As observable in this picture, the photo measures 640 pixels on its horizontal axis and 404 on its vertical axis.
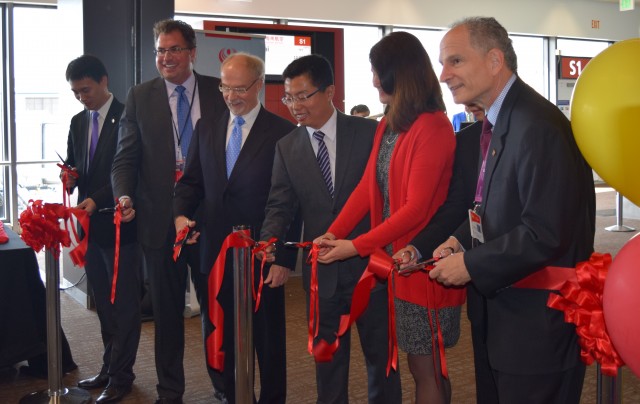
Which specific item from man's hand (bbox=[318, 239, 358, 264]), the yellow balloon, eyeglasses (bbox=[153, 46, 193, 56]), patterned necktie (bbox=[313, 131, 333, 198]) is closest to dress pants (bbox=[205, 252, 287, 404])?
patterned necktie (bbox=[313, 131, 333, 198])

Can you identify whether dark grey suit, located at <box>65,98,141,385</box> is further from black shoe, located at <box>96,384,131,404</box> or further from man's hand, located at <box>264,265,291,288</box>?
man's hand, located at <box>264,265,291,288</box>

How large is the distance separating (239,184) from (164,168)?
1.57ft

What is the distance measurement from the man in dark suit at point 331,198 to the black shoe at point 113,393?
130cm

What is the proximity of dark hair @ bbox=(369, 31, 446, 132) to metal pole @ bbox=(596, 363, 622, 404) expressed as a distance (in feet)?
3.31

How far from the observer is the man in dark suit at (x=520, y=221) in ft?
5.82

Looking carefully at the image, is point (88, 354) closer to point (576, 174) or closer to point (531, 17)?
point (576, 174)

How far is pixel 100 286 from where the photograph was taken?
377 cm

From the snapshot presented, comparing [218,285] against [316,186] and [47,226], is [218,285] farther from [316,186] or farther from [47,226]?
[47,226]

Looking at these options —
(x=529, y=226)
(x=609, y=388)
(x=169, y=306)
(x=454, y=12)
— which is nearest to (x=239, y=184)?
(x=169, y=306)

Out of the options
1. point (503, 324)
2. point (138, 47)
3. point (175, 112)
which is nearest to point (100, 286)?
point (175, 112)

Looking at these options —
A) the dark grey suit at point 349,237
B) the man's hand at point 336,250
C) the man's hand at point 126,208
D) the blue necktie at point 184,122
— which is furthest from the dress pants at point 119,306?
the man's hand at point 336,250

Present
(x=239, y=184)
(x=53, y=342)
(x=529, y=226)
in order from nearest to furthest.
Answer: (x=529, y=226)
(x=239, y=184)
(x=53, y=342)

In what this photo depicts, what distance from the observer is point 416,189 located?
229 cm

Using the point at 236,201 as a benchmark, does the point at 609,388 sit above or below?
below
